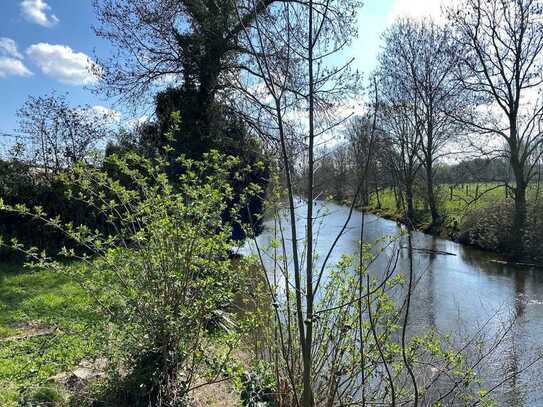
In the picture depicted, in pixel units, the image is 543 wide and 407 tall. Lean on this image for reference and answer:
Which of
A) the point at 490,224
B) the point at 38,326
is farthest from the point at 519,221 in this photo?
the point at 38,326

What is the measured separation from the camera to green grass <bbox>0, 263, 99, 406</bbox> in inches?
128

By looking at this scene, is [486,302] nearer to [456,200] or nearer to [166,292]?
[166,292]

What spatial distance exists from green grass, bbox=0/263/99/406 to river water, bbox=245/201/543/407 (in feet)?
6.33

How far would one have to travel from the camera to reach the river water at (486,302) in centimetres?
533

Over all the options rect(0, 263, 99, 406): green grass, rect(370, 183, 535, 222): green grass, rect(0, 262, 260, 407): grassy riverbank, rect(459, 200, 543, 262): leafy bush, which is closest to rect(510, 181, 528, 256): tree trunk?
rect(459, 200, 543, 262): leafy bush

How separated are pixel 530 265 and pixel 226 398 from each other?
1233 cm

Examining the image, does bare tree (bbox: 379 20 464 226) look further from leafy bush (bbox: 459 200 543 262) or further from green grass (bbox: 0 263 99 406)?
green grass (bbox: 0 263 99 406)

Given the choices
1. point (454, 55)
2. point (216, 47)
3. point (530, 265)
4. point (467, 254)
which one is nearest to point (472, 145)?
point (454, 55)

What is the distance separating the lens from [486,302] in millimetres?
9094

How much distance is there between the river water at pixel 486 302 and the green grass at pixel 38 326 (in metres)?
1.93

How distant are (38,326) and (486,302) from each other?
8168 millimetres

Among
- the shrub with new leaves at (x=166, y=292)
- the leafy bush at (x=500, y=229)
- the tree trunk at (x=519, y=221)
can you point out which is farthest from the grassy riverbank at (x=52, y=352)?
the tree trunk at (x=519, y=221)

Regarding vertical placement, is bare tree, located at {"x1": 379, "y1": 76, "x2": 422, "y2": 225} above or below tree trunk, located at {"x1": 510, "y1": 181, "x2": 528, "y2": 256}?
above

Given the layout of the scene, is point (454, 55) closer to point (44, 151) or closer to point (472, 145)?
point (472, 145)
